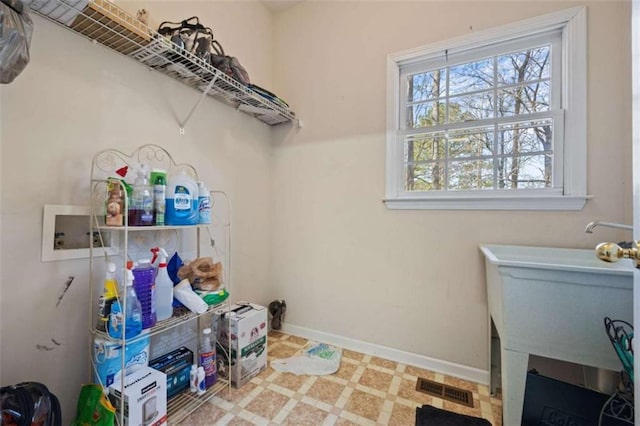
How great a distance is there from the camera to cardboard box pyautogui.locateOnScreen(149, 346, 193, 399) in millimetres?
1401

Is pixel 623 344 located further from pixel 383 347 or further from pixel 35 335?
pixel 35 335

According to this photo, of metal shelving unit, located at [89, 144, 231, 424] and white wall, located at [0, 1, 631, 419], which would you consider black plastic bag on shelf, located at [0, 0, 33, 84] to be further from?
metal shelving unit, located at [89, 144, 231, 424]

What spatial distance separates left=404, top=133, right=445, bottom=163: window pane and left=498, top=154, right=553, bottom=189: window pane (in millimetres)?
378

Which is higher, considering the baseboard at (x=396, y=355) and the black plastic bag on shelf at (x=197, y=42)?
the black plastic bag on shelf at (x=197, y=42)

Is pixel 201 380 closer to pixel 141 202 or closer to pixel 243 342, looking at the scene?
pixel 243 342

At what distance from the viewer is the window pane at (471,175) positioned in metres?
1.72

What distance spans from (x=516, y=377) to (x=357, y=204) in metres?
1.30

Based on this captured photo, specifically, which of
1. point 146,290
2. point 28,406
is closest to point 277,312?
point 146,290

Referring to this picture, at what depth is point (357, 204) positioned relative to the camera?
2.03 metres

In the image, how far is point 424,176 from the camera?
1896mm

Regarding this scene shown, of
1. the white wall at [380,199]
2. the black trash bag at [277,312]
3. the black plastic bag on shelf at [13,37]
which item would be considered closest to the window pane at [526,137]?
the white wall at [380,199]

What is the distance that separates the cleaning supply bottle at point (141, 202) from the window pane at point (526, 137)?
79.3 inches

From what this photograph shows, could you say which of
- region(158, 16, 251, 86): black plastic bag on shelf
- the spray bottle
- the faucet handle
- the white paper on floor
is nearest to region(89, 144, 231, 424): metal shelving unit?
the spray bottle

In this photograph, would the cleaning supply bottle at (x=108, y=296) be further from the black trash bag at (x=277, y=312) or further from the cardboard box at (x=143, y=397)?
the black trash bag at (x=277, y=312)
